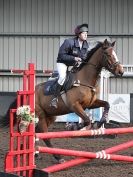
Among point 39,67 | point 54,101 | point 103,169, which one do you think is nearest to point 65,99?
point 54,101

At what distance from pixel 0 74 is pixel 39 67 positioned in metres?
1.38

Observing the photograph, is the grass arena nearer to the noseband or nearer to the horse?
the horse

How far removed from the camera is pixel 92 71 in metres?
9.67

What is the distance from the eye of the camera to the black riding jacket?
378 inches

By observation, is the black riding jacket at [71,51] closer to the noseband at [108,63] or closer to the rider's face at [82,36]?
the rider's face at [82,36]

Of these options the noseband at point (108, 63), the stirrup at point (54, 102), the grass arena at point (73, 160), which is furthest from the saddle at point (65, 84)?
the grass arena at point (73, 160)

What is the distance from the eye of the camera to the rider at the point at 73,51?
9570 mm

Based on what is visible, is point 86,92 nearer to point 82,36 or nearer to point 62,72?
point 62,72

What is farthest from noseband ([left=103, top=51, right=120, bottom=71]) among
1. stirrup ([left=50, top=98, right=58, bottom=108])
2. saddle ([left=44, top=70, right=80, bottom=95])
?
stirrup ([left=50, top=98, right=58, bottom=108])

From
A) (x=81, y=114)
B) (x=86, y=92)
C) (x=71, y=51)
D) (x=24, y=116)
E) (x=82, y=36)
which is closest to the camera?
(x=24, y=116)

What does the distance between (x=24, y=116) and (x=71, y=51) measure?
2932 millimetres

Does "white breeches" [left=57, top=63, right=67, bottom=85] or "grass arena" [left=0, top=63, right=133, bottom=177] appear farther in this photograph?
"white breeches" [left=57, top=63, right=67, bottom=85]

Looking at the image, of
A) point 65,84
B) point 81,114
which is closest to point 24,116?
point 81,114

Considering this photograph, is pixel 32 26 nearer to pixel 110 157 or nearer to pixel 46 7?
pixel 46 7
